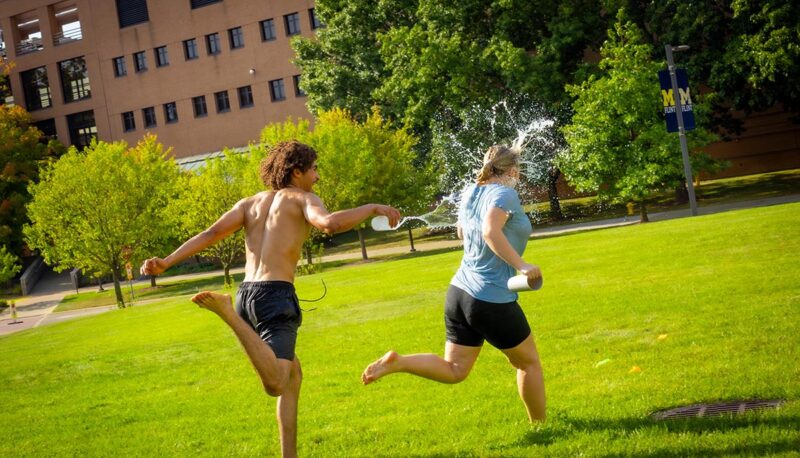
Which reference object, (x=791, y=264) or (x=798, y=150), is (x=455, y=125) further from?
(x=791, y=264)

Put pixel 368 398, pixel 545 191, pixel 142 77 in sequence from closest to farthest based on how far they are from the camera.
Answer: pixel 368 398, pixel 545 191, pixel 142 77

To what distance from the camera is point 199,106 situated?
62250mm

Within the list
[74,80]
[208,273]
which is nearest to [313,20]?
[208,273]

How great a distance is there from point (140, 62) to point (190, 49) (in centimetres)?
425

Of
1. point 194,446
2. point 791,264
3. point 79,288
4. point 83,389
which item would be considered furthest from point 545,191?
point 194,446

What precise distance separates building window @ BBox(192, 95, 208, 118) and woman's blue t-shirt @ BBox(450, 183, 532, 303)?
57916 mm

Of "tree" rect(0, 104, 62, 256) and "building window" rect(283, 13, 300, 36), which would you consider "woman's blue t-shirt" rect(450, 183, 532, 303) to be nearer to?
"tree" rect(0, 104, 62, 256)

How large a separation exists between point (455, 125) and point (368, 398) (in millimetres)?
35615

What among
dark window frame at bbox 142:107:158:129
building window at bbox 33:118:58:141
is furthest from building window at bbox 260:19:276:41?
building window at bbox 33:118:58:141

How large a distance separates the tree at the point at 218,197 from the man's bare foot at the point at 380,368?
33.1m

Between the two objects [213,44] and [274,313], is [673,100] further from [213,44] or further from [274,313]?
[213,44]

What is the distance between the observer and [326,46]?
159ft

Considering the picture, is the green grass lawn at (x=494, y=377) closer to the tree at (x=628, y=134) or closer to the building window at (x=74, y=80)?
the tree at (x=628, y=134)

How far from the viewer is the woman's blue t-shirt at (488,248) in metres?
6.00
